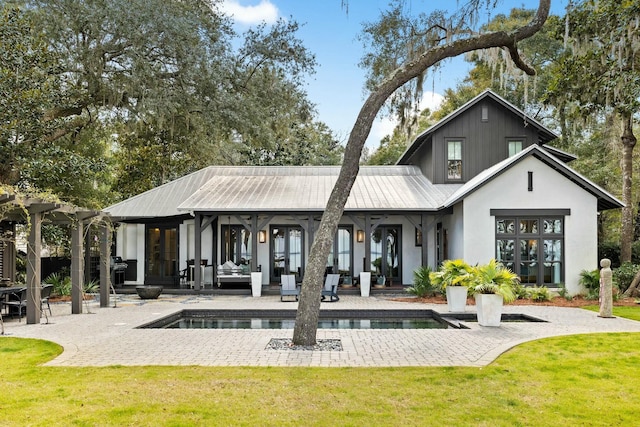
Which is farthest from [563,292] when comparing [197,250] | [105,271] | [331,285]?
[105,271]

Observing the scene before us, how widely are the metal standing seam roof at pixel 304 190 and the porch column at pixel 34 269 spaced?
5.71 meters

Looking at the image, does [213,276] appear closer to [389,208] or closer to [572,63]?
[389,208]

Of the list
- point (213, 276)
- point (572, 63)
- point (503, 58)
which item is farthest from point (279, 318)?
point (572, 63)

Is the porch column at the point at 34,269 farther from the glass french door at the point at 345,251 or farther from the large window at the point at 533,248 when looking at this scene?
the large window at the point at 533,248

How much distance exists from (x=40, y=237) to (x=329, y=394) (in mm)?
8508

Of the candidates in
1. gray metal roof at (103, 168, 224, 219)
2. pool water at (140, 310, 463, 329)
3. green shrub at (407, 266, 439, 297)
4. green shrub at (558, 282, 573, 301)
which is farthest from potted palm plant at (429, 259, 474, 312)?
gray metal roof at (103, 168, 224, 219)

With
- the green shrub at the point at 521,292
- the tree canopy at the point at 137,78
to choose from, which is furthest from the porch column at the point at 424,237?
the tree canopy at the point at 137,78

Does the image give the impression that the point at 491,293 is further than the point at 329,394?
Yes

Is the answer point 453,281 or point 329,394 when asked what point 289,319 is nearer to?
point 453,281

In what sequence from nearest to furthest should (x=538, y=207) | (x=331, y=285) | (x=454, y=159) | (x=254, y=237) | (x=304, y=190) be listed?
(x=331, y=285), (x=538, y=207), (x=254, y=237), (x=304, y=190), (x=454, y=159)

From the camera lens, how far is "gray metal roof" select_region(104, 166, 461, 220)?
1689cm

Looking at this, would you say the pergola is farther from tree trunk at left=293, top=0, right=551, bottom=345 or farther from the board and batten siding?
the board and batten siding

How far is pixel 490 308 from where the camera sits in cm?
1066

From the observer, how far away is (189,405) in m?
5.59
